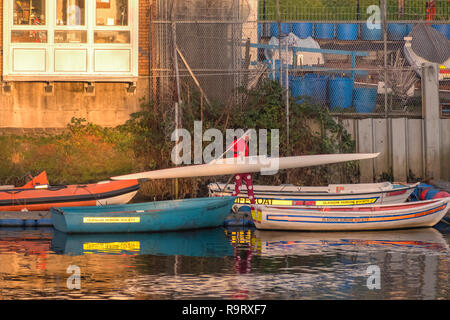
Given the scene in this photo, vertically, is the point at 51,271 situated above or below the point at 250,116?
below

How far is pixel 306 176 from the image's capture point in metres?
23.5

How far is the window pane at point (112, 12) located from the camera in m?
24.8

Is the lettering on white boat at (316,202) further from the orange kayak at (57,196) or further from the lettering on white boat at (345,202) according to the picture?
the orange kayak at (57,196)

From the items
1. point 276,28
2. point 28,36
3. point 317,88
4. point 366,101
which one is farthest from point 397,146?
point 28,36

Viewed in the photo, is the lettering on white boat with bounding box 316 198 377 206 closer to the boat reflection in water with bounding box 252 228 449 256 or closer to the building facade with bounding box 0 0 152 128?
the boat reflection in water with bounding box 252 228 449 256

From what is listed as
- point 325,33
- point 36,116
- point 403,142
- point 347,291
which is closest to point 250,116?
point 403,142

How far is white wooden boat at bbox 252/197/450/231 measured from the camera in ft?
63.0

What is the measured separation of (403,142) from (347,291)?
1233cm

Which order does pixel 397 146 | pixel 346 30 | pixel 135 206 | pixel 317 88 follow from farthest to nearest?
pixel 346 30
pixel 317 88
pixel 397 146
pixel 135 206

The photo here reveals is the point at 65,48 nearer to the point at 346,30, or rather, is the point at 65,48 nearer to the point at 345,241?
the point at 345,241

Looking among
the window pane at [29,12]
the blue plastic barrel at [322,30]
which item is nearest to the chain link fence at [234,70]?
the window pane at [29,12]

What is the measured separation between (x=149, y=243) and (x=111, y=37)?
350 inches

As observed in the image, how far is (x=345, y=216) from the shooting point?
1922 centimetres
